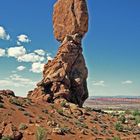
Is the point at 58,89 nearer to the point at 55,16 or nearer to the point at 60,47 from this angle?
the point at 60,47

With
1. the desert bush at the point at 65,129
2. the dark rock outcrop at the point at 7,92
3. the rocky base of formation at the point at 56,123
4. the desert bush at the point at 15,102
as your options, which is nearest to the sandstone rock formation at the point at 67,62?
the rocky base of formation at the point at 56,123

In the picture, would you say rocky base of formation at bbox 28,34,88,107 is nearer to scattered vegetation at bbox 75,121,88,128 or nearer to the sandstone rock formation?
the sandstone rock formation

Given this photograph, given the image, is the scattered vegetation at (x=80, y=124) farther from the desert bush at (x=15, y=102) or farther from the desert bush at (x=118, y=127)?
the desert bush at (x=15, y=102)

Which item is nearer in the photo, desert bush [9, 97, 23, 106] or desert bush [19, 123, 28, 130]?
desert bush [19, 123, 28, 130]

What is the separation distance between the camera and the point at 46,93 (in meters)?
56.4

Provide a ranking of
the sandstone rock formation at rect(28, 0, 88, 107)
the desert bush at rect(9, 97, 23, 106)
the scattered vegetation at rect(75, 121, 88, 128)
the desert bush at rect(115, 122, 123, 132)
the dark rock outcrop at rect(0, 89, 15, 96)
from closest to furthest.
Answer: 1. the scattered vegetation at rect(75, 121, 88, 128)
2. the desert bush at rect(9, 97, 23, 106)
3. the desert bush at rect(115, 122, 123, 132)
4. the dark rock outcrop at rect(0, 89, 15, 96)
5. the sandstone rock formation at rect(28, 0, 88, 107)

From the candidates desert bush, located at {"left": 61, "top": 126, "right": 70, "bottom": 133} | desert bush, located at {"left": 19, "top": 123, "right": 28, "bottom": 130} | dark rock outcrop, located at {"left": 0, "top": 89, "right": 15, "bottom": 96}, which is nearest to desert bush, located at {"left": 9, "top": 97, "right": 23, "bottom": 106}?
dark rock outcrop, located at {"left": 0, "top": 89, "right": 15, "bottom": 96}

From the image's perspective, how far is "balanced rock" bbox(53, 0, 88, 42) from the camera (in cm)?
6084

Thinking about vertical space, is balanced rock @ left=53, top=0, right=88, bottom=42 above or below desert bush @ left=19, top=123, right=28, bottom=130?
above

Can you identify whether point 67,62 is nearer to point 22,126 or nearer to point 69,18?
point 69,18

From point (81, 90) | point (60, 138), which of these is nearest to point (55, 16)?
point (81, 90)

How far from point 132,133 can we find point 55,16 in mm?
27774

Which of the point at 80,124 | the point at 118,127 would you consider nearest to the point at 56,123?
the point at 80,124

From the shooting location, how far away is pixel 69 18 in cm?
6178
